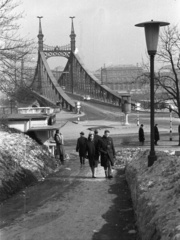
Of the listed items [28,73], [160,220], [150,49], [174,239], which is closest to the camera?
[174,239]

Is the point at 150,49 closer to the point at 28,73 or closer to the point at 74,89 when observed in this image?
the point at 28,73

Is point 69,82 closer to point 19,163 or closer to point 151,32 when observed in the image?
point 19,163

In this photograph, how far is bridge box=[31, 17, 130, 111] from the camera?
60197 millimetres

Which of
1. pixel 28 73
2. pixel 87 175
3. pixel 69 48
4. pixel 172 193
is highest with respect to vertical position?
pixel 69 48

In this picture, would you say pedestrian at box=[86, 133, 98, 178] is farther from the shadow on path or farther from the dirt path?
the shadow on path

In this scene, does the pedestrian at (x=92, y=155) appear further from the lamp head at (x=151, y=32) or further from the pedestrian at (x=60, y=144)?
the pedestrian at (x=60, y=144)

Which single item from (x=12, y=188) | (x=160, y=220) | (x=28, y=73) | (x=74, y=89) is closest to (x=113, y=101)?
(x=74, y=89)

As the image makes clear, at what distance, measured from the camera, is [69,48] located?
8600 centimetres

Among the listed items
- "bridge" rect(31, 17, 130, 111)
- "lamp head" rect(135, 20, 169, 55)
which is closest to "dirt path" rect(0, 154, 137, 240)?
"lamp head" rect(135, 20, 169, 55)

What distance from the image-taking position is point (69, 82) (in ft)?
291

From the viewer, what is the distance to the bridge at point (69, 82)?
197ft

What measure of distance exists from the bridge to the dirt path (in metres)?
46.4

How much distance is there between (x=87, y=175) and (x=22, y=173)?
2.05 metres

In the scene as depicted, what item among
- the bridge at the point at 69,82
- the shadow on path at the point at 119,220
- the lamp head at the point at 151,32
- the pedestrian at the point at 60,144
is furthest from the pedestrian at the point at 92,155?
the bridge at the point at 69,82
